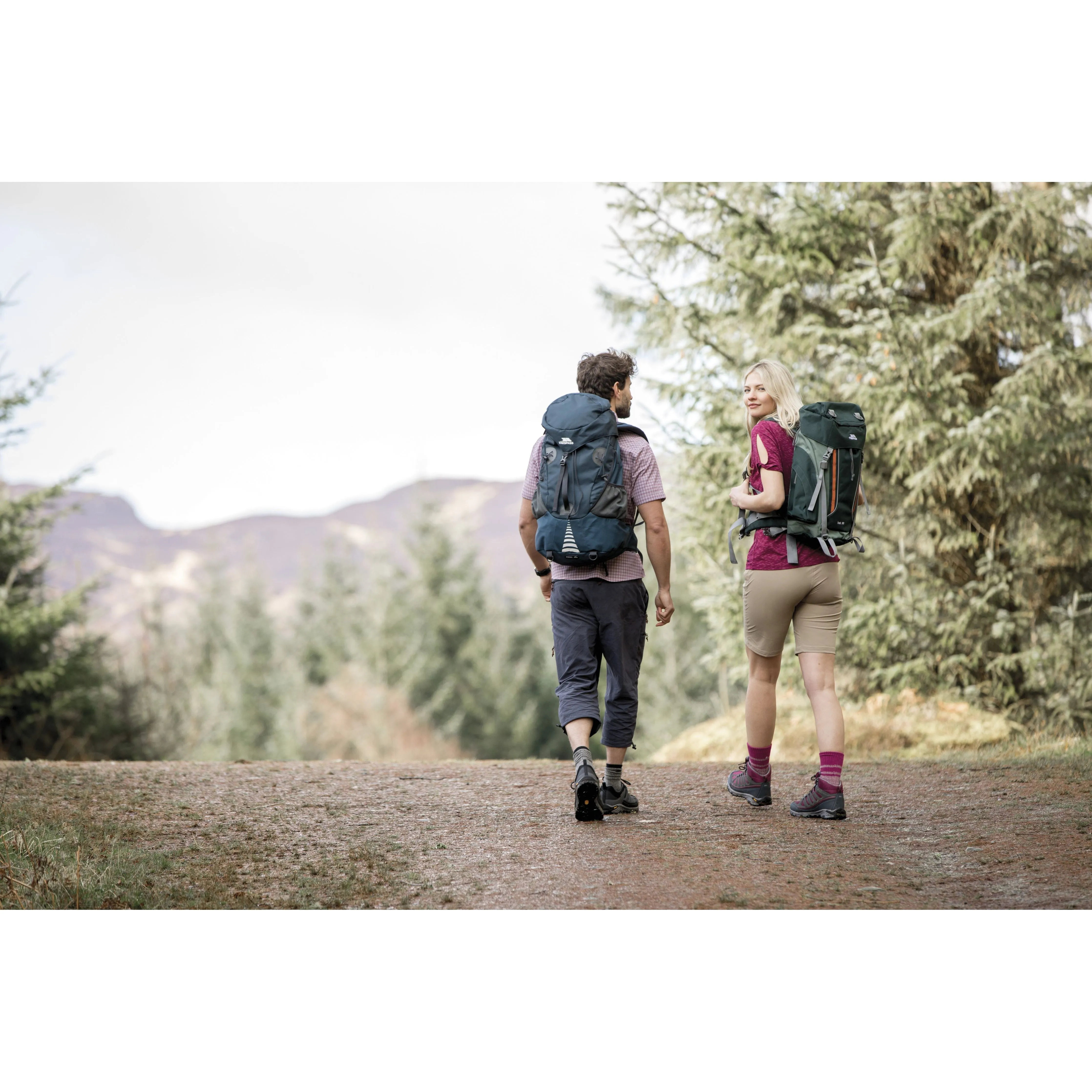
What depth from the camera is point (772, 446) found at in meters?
4.62

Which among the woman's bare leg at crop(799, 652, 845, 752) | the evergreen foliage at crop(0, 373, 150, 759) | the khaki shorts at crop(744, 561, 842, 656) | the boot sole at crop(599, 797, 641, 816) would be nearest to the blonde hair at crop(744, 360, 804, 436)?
the khaki shorts at crop(744, 561, 842, 656)

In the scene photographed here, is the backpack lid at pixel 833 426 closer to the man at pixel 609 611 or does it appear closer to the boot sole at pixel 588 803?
the man at pixel 609 611

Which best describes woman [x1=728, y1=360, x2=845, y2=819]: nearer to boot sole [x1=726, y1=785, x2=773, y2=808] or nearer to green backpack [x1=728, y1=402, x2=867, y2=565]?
green backpack [x1=728, y1=402, x2=867, y2=565]

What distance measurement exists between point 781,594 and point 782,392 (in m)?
0.92

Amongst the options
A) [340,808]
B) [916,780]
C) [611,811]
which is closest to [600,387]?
[611,811]

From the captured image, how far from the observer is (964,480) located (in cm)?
817

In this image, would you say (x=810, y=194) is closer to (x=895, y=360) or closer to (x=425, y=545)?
(x=895, y=360)

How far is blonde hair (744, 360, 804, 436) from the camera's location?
468 cm

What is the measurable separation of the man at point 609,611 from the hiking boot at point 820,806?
0.94 meters

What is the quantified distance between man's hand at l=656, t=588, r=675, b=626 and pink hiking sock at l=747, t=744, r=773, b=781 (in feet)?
3.02

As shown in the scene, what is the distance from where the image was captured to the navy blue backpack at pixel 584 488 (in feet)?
14.6

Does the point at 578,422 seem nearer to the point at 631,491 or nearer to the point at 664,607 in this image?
the point at 631,491

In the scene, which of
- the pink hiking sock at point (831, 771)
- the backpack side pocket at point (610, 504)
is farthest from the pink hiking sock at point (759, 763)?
the backpack side pocket at point (610, 504)

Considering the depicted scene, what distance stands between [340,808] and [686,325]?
5524 mm
